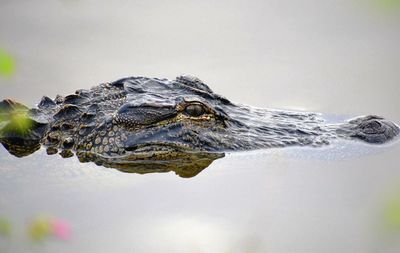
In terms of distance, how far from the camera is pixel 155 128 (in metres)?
5.77

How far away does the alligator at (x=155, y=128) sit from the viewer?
575 cm

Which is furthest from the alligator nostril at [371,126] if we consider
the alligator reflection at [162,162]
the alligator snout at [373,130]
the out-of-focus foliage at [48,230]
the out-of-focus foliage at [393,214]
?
the out-of-focus foliage at [48,230]

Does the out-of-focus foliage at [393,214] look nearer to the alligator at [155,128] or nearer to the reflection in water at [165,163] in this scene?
the alligator at [155,128]

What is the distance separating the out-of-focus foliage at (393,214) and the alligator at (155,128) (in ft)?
3.05

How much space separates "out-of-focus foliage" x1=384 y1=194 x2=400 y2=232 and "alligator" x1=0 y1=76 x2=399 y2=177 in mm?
929

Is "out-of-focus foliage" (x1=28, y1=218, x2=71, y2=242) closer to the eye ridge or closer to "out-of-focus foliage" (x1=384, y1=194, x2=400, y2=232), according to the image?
the eye ridge

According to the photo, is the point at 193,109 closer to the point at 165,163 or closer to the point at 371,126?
the point at 165,163

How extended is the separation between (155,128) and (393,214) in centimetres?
259

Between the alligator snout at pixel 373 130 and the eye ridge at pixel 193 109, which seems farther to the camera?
the alligator snout at pixel 373 130

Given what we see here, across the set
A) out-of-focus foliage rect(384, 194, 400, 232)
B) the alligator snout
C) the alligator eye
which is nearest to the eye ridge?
the alligator eye

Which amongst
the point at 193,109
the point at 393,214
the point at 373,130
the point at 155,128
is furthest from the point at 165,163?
the point at 393,214
